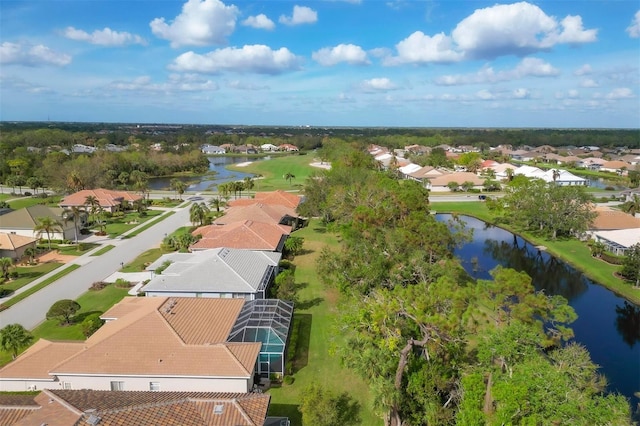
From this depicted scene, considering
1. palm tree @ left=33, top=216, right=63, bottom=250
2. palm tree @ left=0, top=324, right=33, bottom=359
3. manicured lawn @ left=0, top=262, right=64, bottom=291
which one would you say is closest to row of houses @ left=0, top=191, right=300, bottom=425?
palm tree @ left=0, top=324, right=33, bottom=359

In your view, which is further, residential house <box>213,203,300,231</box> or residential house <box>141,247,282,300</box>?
residential house <box>213,203,300,231</box>

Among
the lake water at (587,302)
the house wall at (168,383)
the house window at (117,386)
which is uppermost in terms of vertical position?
the house wall at (168,383)

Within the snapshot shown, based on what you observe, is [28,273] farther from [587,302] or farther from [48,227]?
[587,302]

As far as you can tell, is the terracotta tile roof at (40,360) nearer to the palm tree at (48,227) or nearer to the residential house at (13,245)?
the residential house at (13,245)

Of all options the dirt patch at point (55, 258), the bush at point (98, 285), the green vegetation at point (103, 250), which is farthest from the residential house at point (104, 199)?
the bush at point (98, 285)

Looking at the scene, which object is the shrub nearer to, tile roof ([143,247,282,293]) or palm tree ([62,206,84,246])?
tile roof ([143,247,282,293])
